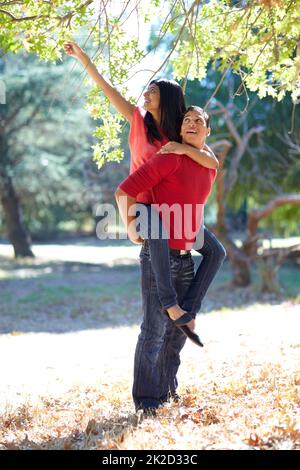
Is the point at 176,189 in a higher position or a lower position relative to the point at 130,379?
higher

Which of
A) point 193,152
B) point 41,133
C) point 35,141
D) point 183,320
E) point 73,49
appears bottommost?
point 183,320

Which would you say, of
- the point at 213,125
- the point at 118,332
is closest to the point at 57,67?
the point at 213,125

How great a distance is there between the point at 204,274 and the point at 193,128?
2.79 ft

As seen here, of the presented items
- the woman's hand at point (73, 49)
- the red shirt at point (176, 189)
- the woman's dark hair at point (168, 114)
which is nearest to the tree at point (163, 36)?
the woman's hand at point (73, 49)

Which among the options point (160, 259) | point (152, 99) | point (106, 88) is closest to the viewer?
point (160, 259)

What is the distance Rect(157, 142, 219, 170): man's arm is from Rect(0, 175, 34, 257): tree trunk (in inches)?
664

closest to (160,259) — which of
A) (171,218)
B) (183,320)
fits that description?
(171,218)

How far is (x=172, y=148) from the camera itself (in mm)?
3471

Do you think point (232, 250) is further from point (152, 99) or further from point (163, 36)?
point (152, 99)

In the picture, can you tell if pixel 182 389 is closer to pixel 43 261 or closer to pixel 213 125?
pixel 213 125

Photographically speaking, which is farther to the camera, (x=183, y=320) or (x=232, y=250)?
(x=232, y=250)

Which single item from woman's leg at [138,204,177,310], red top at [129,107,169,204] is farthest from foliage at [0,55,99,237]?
woman's leg at [138,204,177,310]

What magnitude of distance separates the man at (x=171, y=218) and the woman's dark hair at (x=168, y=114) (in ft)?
0.26

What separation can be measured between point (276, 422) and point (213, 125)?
1385 cm
